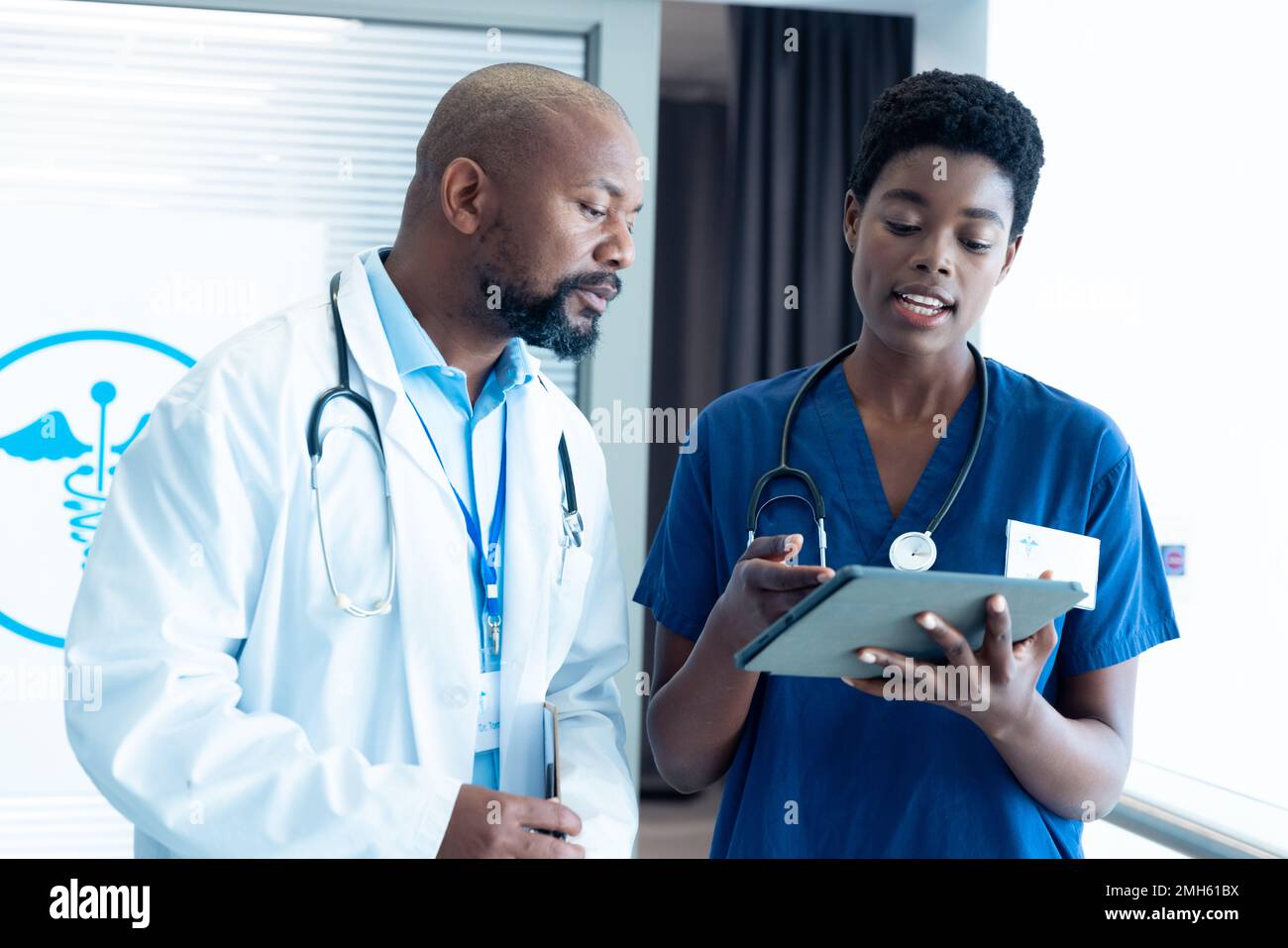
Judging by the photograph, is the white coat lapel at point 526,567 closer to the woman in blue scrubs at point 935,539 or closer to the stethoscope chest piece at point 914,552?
the woman in blue scrubs at point 935,539

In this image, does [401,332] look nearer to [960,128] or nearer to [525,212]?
[525,212]

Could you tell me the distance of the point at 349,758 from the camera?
110 centimetres

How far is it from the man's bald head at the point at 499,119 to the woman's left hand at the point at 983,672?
2.29 feet

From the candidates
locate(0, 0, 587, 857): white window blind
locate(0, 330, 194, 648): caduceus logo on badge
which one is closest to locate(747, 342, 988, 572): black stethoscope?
locate(0, 0, 587, 857): white window blind

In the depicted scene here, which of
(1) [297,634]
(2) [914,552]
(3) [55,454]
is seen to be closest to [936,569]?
(2) [914,552]

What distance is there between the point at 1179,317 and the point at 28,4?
9.00 ft

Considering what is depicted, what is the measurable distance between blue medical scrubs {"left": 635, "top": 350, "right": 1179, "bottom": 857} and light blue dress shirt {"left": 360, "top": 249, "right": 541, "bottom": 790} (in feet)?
0.82

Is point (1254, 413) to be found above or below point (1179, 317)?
below

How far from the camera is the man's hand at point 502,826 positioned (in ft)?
3.51

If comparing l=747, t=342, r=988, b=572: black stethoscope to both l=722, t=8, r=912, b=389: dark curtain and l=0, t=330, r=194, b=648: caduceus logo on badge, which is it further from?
l=0, t=330, r=194, b=648: caduceus logo on badge

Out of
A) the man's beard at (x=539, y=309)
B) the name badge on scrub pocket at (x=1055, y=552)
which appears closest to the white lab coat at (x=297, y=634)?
the man's beard at (x=539, y=309)

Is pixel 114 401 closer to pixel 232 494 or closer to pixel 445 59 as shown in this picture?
pixel 445 59
